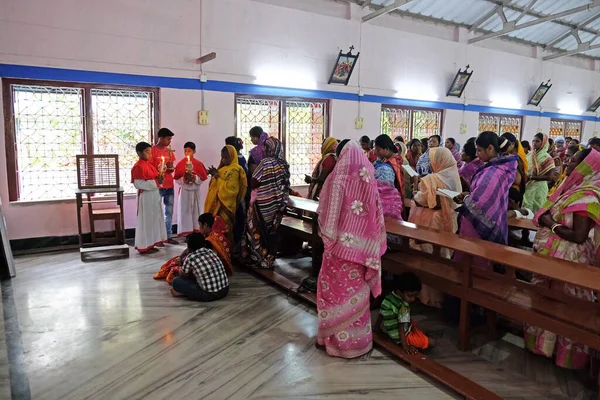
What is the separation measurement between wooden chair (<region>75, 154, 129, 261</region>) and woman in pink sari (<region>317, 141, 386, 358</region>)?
3395 millimetres

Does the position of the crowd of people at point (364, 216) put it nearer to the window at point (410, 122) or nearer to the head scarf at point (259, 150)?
the head scarf at point (259, 150)

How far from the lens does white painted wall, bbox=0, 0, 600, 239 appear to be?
18.5 ft

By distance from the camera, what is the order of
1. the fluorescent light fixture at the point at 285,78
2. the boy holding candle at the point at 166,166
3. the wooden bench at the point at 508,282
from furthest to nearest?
the fluorescent light fixture at the point at 285,78 → the boy holding candle at the point at 166,166 → the wooden bench at the point at 508,282

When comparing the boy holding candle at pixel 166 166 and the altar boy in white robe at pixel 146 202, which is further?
the boy holding candle at pixel 166 166

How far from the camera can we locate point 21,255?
18.2 feet

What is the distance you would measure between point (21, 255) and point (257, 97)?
4016 mm

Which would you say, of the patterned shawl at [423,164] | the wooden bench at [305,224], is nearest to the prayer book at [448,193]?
the wooden bench at [305,224]

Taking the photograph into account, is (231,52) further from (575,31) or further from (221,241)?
(575,31)

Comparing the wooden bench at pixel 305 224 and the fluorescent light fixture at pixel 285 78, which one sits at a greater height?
the fluorescent light fixture at pixel 285 78

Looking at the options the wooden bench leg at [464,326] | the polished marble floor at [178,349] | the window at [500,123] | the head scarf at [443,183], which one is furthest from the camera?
the window at [500,123]

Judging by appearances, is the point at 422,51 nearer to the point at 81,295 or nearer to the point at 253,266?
the point at 253,266

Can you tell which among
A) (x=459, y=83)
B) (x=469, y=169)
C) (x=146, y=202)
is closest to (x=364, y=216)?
(x=469, y=169)

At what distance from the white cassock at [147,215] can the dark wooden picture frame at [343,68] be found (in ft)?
12.9

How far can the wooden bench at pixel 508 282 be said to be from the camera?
101 inches
